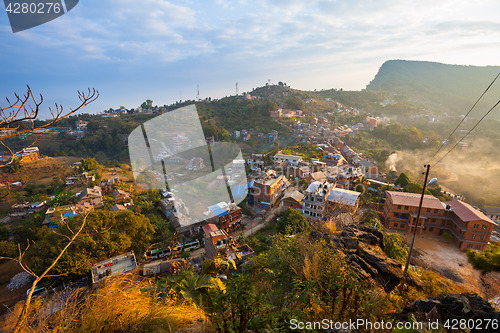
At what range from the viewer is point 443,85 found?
78.2m

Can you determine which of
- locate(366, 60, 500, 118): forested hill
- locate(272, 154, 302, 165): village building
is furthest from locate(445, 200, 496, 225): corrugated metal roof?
locate(366, 60, 500, 118): forested hill

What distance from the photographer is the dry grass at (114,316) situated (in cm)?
210

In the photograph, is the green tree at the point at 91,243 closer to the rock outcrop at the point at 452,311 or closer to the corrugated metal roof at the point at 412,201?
the rock outcrop at the point at 452,311

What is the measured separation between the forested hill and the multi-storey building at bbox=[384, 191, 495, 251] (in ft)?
195

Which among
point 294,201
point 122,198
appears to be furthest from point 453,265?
point 122,198

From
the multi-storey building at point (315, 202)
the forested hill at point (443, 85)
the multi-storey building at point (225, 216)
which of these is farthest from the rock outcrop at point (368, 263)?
the forested hill at point (443, 85)

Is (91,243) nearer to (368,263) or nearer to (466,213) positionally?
(368,263)

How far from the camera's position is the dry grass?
6.89 feet

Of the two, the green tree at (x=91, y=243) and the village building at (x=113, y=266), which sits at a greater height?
the green tree at (x=91, y=243)

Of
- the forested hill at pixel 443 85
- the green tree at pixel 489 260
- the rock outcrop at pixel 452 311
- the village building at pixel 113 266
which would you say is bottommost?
the village building at pixel 113 266

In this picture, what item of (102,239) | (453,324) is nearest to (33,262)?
(102,239)

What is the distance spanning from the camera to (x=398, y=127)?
35.5 metres

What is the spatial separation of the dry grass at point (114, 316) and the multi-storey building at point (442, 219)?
14.1 m

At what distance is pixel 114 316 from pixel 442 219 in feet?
53.5
